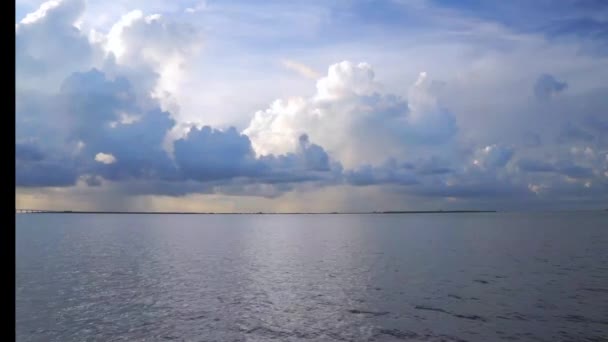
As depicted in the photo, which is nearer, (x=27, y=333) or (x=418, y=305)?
(x=27, y=333)

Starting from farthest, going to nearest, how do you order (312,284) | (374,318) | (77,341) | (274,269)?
(274,269) < (312,284) < (374,318) < (77,341)

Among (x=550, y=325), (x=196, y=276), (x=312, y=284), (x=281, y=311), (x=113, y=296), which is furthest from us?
(x=196, y=276)

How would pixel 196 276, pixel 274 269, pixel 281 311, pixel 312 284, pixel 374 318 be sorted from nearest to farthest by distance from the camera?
pixel 374 318 → pixel 281 311 → pixel 312 284 → pixel 196 276 → pixel 274 269

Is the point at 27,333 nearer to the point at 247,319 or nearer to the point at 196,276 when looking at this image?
the point at 247,319

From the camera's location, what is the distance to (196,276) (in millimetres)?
61906

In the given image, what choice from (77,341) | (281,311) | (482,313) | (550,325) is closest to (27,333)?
(77,341)

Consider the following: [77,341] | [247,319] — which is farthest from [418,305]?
[77,341]

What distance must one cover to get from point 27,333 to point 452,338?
1294 inches

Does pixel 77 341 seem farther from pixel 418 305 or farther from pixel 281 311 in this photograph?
pixel 418 305

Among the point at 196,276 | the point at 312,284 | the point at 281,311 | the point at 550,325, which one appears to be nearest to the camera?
the point at 550,325

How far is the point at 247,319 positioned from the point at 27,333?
17282 mm

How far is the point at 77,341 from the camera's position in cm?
3216

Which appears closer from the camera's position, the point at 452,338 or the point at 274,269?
the point at 452,338

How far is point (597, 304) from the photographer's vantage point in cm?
4197
